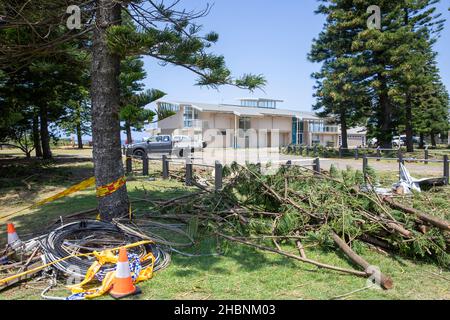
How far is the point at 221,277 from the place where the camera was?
3.60 metres

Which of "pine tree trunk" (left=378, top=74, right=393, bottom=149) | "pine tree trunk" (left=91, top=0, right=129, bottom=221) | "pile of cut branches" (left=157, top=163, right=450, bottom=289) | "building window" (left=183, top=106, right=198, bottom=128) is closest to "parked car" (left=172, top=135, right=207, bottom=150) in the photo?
"building window" (left=183, top=106, right=198, bottom=128)

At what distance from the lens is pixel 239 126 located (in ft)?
125

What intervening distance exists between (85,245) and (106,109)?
2004 millimetres

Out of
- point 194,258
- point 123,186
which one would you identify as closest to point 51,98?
point 123,186

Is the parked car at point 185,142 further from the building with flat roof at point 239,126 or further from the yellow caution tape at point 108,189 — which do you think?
the yellow caution tape at point 108,189

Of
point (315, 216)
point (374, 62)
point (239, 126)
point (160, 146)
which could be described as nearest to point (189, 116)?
point (239, 126)

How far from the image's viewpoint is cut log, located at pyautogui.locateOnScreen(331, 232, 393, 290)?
3283 mm

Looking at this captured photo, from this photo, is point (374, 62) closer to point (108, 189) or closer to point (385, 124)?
point (385, 124)

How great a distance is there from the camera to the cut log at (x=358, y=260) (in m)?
3.28

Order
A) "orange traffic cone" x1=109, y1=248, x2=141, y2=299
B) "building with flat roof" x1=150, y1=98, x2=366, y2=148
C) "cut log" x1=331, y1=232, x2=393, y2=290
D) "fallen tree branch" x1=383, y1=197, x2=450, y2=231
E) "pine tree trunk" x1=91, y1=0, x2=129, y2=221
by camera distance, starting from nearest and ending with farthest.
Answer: "orange traffic cone" x1=109, y1=248, x2=141, y2=299
"cut log" x1=331, y1=232, x2=393, y2=290
"fallen tree branch" x1=383, y1=197, x2=450, y2=231
"pine tree trunk" x1=91, y1=0, x2=129, y2=221
"building with flat roof" x1=150, y1=98, x2=366, y2=148

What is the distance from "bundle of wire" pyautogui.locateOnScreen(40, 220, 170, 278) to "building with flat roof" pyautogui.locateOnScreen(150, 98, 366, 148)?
2620 cm

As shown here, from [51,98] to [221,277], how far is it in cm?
1153

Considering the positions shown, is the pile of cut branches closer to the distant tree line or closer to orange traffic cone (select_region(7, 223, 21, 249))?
orange traffic cone (select_region(7, 223, 21, 249))

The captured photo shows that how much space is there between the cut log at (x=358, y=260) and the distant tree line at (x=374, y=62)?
19089mm
